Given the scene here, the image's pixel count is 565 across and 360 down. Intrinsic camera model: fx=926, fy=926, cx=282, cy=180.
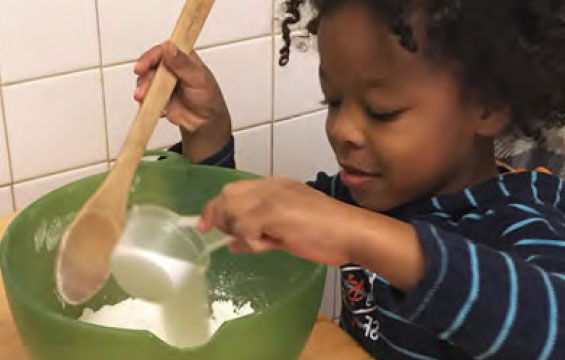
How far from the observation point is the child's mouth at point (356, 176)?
0.79 m

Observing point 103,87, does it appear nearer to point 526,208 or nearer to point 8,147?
point 8,147

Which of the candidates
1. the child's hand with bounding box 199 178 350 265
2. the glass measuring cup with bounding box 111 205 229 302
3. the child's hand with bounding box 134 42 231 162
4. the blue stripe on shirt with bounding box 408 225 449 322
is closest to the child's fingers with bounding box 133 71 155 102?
the child's hand with bounding box 134 42 231 162

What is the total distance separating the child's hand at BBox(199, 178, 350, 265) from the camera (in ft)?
2.02

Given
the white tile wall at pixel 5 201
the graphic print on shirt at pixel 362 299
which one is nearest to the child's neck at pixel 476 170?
the graphic print on shirt at pixel 362 299

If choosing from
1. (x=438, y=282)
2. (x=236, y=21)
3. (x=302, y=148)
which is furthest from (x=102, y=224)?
(x=302, y=148)

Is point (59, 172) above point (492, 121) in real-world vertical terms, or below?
below

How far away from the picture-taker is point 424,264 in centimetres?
61

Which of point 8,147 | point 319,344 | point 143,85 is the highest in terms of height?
point 143,85

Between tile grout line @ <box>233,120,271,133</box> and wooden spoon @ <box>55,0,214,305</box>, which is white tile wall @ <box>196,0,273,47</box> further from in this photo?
wooden spoon @ <box>55,0,214,305</box>

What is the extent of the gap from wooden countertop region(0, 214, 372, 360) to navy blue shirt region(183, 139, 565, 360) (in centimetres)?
4

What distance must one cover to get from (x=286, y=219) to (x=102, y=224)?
0.51ft

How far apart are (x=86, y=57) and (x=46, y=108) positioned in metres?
0.07

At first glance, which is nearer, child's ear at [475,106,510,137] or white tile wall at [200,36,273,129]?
child's ear at [475,106,510,137]

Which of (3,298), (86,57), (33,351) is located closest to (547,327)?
(33,351)
